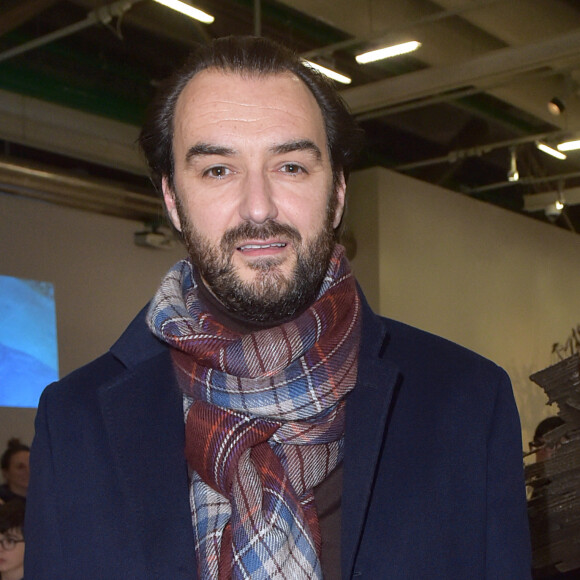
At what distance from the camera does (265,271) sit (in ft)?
4.86

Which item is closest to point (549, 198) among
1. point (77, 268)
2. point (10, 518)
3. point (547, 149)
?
point (547, 149)

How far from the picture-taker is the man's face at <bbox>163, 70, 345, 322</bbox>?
58.1 inches

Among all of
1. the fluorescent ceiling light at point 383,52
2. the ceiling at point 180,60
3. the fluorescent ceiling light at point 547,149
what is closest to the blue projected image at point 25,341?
the ceiling at point 180,60

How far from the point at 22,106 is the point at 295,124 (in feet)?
18.6

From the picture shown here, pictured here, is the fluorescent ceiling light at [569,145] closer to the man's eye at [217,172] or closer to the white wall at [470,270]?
the white wall at [470,270]

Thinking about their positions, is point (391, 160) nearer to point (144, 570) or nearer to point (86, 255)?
point (86, 255)

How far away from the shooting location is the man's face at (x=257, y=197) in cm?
148

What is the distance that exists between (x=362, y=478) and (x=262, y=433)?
168mm

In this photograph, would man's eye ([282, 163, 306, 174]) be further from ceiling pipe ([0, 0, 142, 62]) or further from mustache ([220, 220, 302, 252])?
ceiling pipe ([0, 0, 142, 62])

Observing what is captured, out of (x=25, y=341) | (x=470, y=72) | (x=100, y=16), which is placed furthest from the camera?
(x=25, y=341)

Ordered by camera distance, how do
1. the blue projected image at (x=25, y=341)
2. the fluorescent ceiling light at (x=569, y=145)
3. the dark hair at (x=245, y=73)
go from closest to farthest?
1. the dark hair at (x=245, y=73)
2. the blue projected image at (x=25, y=341)
3. the fluorescent ceiling light at (x=569, y=145)

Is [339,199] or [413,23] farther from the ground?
[413,23]

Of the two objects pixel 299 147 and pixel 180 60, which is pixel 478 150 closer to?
pixel 180 60

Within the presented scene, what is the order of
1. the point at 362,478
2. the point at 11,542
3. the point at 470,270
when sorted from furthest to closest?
1. the point at 470,270
2. the point at 11,542
3. the point at 362,478
